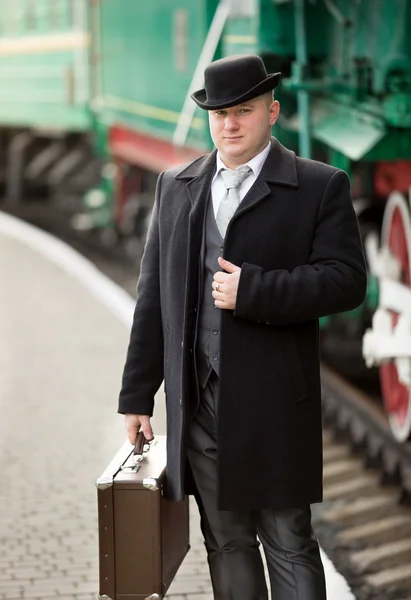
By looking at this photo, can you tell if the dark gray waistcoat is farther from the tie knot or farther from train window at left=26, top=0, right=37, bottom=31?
train window at left=26, top=0, right=37, bottom=31

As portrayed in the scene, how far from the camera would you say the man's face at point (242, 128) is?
2871 millimetres

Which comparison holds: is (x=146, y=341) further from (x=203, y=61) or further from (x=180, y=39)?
(x=180, y=39)

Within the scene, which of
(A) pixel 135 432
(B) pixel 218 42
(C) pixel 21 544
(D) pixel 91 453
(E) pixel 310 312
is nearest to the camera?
(E) pixel 310 312

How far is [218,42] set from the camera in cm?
760

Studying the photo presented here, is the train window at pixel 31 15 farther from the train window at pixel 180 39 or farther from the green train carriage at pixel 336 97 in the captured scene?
the train window at pixel 180 39

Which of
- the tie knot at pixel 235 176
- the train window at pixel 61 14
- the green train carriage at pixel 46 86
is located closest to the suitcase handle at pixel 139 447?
the tie knot at pixel 235 176

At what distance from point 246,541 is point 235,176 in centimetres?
92

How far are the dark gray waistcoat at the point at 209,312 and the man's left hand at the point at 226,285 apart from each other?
0.09m

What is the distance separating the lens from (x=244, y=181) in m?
2.98

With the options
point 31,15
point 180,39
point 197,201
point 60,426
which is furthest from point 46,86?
point 197,201

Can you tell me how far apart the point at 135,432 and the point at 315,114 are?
3855 millimetres

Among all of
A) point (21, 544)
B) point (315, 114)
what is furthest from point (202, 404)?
point (315, 114)

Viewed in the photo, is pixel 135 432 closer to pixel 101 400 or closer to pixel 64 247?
pixel 101 400

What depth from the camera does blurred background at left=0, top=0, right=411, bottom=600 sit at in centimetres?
570
